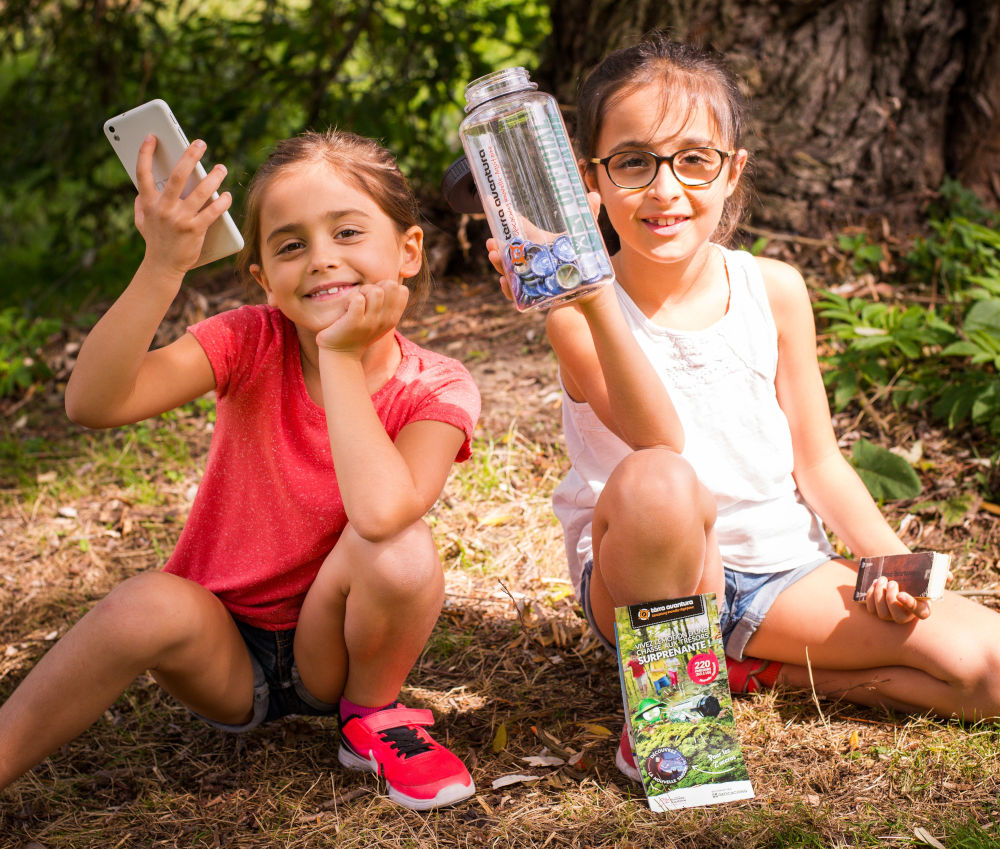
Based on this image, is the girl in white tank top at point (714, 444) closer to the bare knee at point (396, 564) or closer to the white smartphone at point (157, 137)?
the bare knee at point (396, 564)

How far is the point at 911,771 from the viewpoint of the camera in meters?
1.82

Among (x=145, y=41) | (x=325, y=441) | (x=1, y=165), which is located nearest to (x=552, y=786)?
(x=325, y=441)

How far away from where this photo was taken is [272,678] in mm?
1986

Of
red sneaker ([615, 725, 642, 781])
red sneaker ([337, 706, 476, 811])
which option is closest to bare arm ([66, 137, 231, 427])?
red sneaker ([337, 706, 476, 811])

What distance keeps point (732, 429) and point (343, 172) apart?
3.12 ft

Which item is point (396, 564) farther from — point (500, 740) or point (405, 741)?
point (500, 740)

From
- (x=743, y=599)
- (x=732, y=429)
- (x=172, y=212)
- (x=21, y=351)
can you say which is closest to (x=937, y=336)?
(x=732, y=429)

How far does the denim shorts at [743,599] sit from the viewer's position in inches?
80.8

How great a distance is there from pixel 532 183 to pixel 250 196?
63 cm

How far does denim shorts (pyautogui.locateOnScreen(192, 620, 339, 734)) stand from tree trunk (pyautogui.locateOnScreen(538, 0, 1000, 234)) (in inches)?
98.5

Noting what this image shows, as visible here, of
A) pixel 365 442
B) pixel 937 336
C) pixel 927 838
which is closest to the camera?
pixel 927 838

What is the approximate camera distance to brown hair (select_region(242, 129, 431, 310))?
6.22 ft

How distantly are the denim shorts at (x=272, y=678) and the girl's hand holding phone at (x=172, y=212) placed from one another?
2.48ft

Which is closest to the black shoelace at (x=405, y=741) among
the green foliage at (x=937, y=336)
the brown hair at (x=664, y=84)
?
the brown hair at (x=664, y=84)
